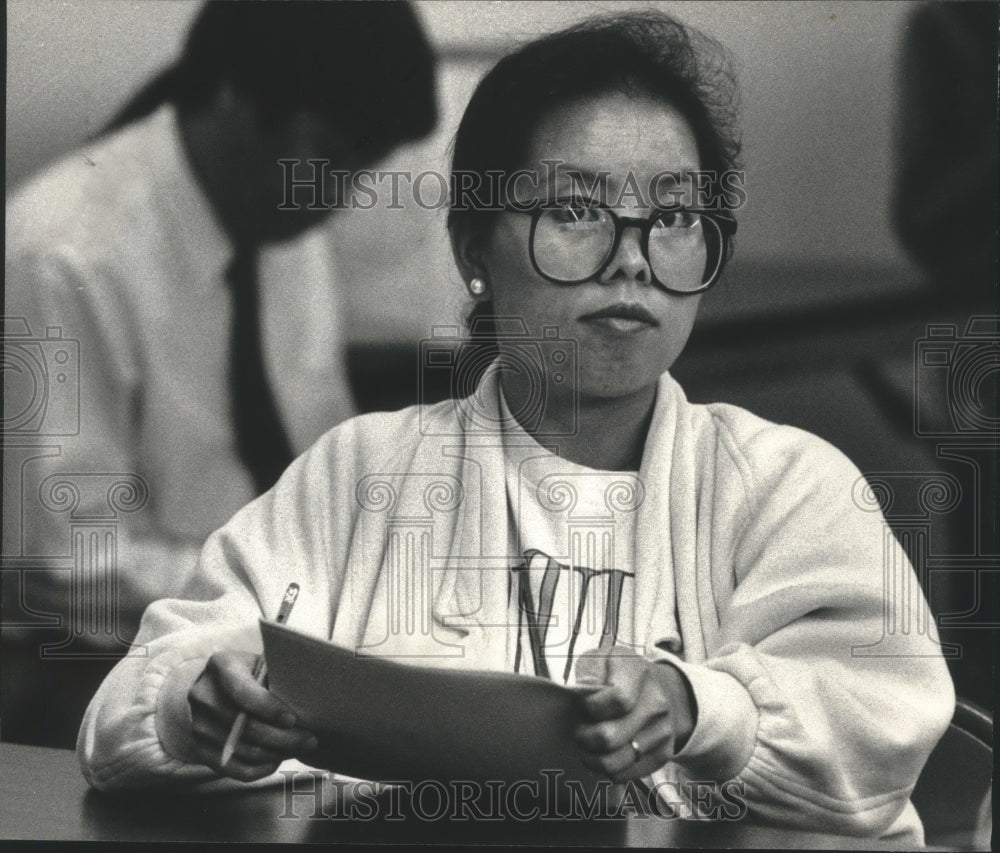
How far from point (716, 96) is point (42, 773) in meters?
1.16

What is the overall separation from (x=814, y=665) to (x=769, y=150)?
615mm

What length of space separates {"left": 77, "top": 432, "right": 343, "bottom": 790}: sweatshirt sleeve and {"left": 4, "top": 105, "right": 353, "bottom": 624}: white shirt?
3 cm

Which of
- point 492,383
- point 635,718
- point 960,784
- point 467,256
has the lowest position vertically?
point 960,784

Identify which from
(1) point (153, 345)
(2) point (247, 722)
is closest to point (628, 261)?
(1) point (153, 345)

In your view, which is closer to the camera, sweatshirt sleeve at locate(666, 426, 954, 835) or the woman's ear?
sweatshirt sleeve at locate(666, 426, 954, 835)

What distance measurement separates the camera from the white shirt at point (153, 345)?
183cm

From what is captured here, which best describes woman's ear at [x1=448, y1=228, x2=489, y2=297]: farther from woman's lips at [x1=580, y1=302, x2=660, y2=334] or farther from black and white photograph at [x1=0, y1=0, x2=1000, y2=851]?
woman's lips at [x1=580, y1=302, x2=660, y2=334]

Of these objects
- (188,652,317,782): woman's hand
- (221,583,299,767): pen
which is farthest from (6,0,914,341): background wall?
(188,652,317,782): woman's hand

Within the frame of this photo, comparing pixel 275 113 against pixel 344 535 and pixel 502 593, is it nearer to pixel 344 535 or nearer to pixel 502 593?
pixel 344 535

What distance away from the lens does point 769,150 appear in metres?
1.81

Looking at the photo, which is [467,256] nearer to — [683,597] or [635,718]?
[683,597]

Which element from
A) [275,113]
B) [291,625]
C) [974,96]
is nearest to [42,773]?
[291,625]

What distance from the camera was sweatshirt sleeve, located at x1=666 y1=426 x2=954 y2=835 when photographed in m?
1.71

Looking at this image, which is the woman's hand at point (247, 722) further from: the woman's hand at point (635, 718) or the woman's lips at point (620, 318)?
the woman's lips at point (620, 318)
